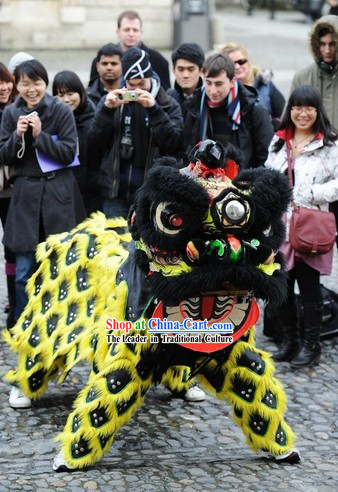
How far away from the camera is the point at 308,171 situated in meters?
6.94

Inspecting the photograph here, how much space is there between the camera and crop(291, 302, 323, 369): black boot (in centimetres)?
705

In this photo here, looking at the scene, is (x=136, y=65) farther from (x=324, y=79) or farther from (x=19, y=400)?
(x=19, y=400)

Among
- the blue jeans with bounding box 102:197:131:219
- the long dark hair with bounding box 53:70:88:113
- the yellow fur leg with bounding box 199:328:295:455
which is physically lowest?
the yellow fur leg with bounding box 199:328:295:455

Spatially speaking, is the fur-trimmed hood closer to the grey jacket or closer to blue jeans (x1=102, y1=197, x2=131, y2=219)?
the grey jacket

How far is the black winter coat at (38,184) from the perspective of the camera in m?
7.14

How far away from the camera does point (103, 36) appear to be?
2198 cm

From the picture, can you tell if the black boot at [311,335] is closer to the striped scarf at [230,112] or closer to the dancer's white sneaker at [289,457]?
the striped scarf at [230,112]

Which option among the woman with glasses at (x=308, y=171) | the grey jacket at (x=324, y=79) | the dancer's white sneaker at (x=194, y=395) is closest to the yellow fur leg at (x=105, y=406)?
the dancer's white sneaker at (x=194, y=395)

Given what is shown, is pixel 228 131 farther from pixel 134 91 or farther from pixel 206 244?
pixel 206 244

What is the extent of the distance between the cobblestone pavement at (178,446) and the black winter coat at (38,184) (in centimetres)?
82

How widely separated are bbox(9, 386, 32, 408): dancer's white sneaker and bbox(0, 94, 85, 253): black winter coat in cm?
123

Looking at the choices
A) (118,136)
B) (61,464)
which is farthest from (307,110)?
(61,464)

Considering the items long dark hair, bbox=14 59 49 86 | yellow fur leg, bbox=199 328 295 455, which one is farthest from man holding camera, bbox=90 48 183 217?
yellow fur leg, bbox=199 328 295 455

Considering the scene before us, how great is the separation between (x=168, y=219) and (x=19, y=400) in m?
1.87
